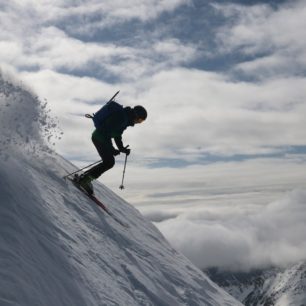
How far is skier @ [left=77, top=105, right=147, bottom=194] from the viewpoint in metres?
12.5

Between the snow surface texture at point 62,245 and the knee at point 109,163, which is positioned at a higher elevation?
the knee at point 109,163

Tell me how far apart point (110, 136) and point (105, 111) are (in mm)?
762

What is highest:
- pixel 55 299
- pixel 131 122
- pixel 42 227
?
pixel 131 122

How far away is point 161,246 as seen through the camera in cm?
1284

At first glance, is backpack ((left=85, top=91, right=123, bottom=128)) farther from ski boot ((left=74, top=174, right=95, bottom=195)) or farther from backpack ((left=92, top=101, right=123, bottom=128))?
ski boot ((left=74, top=174, right=95, bottom=195))

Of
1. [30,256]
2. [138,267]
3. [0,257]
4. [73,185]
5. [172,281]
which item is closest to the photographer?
[0,257]

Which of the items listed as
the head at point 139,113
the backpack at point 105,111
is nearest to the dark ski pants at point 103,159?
the backpack at point 105,111

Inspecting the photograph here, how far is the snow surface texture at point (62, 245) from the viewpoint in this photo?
6234mm

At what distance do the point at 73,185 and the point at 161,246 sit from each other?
3156mm

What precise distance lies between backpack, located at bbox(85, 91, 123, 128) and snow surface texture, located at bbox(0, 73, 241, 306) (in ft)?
4.81

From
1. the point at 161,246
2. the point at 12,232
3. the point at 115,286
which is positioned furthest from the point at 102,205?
the point at 12,232

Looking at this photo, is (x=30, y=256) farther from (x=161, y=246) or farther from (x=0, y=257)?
(x=161, y=246)

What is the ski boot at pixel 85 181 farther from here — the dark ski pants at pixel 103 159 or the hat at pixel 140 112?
the hat at pixel 140 112

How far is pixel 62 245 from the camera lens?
7.66 meters
